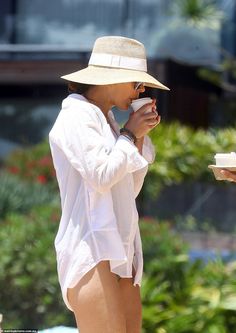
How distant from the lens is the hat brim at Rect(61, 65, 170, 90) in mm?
3314

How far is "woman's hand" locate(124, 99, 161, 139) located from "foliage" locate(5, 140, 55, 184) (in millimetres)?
7195

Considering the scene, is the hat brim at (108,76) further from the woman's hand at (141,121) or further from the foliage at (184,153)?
the foliage at (184,153)

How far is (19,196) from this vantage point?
28.2ft

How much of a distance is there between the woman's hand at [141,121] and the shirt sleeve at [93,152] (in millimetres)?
75

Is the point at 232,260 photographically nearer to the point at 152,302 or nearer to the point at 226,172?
the point at 152,302

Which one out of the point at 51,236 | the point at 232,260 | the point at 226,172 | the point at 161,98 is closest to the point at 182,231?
the point at 232,260

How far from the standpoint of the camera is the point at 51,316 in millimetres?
6086

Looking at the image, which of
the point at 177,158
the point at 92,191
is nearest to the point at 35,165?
the point at 177,158

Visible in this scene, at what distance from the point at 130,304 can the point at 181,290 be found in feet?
9.86

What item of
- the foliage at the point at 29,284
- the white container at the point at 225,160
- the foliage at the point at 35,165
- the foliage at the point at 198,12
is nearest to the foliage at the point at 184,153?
the foliage at the point at 35,165

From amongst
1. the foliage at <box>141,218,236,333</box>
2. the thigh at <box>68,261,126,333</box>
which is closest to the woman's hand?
the thigh at <box>68,261,126,333</box>

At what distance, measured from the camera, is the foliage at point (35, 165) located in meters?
11.0

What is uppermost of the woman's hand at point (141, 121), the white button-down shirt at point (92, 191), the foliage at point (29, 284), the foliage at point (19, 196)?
the woman's hand at point (141, 121)

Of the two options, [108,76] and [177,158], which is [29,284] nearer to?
[108,76]
